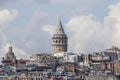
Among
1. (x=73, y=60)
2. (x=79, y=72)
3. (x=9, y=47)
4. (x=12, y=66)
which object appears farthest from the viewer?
(x=9, y=47)

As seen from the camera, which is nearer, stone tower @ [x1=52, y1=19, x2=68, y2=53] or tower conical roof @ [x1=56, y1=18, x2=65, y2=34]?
stone tower @ [x1=52, y1=19, x2=68, y2=53]

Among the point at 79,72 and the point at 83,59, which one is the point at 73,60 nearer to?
the point at 83,59

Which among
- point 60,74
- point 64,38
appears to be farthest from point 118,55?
point 60,74

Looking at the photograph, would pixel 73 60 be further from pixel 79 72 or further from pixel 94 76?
pixel 94 76

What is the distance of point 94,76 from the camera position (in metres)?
115

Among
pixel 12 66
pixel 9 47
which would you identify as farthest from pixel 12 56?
pixel 12 66

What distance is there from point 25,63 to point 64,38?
1113 cm

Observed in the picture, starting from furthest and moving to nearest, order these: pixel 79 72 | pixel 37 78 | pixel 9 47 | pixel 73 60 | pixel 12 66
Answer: pixel 9 47 → pixel 73 60 → pixel 12 66 → pixel 79 72 → pixel 37 78

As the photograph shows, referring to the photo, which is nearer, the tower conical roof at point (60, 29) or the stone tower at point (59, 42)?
the stone tower at point (59, 42)

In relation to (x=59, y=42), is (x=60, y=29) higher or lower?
higher

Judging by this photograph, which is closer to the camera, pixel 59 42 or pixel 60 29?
pixel 59 42

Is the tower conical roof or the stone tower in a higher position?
the tower conical roof

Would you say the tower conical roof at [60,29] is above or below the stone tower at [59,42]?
above

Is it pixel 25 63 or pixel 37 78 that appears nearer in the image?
pixel 37 78
